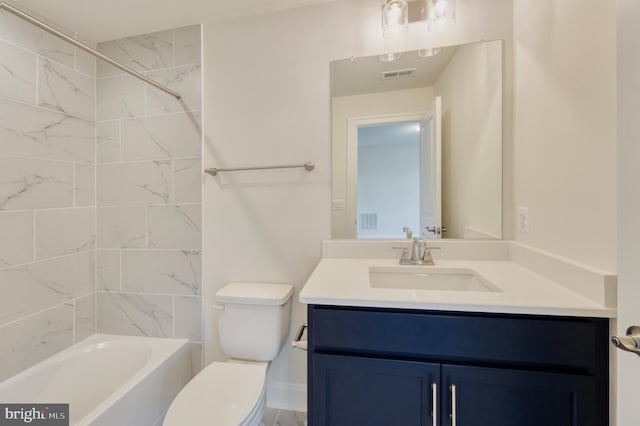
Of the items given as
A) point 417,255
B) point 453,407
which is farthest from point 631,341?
point 417,255

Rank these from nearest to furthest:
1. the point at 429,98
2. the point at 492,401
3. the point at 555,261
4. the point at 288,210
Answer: the point at 492,401 < the point at 555,261 < the point at 429,98 < the point at 288,210

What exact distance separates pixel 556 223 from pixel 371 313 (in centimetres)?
78

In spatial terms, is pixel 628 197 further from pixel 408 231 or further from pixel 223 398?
pixel 223 398

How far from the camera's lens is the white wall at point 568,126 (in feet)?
2.67

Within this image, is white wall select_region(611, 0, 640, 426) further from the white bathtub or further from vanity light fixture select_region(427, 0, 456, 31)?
the white bathtub

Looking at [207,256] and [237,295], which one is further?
[207,256]

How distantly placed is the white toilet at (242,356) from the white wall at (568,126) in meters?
1.23

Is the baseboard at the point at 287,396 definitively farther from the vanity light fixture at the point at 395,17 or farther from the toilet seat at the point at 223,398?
the vanity light fixture at the point at 395,17

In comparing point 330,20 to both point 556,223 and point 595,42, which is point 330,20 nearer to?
point 595,42

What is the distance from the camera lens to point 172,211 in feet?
5.73

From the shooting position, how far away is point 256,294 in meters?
1.47

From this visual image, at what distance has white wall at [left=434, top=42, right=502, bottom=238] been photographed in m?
1.41

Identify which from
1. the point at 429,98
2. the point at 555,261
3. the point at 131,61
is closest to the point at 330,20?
the point at 429,98

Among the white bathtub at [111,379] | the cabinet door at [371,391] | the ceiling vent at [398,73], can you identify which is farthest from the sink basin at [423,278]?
the white bathtub at [111,379]
